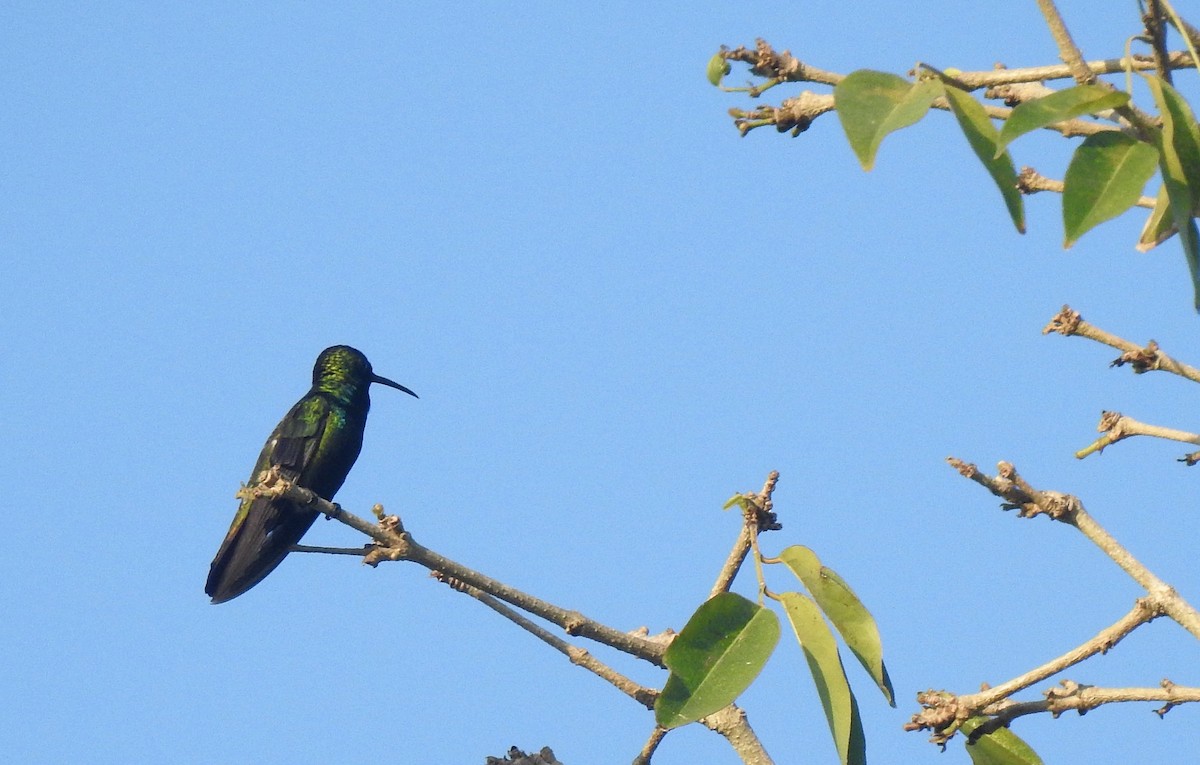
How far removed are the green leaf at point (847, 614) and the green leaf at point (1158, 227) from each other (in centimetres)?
72

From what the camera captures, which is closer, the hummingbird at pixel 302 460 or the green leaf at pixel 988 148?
the green leaf at pixel 988 148

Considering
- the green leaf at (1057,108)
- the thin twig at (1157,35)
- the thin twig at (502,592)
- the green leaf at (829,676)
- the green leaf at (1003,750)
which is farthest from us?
the thin twig at (502,592)

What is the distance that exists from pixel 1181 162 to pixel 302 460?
569cm

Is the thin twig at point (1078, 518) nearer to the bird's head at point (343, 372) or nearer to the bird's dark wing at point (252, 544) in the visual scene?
the bird's dark wing at point (252, 544)

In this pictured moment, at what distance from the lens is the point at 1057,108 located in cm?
160

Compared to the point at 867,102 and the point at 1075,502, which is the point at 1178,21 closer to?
the point at 867,102

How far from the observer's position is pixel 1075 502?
2.18m

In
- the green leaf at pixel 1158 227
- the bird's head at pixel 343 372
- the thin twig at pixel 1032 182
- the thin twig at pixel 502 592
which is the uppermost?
the bird's head at pixel 343 372

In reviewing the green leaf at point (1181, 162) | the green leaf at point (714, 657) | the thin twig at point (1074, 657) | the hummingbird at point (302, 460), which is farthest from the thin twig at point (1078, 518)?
the hummingbird at point (302, 460)

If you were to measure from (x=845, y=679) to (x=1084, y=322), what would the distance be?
87 cm

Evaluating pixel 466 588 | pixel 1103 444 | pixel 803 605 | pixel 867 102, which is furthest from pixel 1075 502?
pixel 466 588

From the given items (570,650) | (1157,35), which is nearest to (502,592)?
(570,650)

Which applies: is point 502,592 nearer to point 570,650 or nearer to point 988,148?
point 570,650

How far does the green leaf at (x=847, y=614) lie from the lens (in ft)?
6.91
